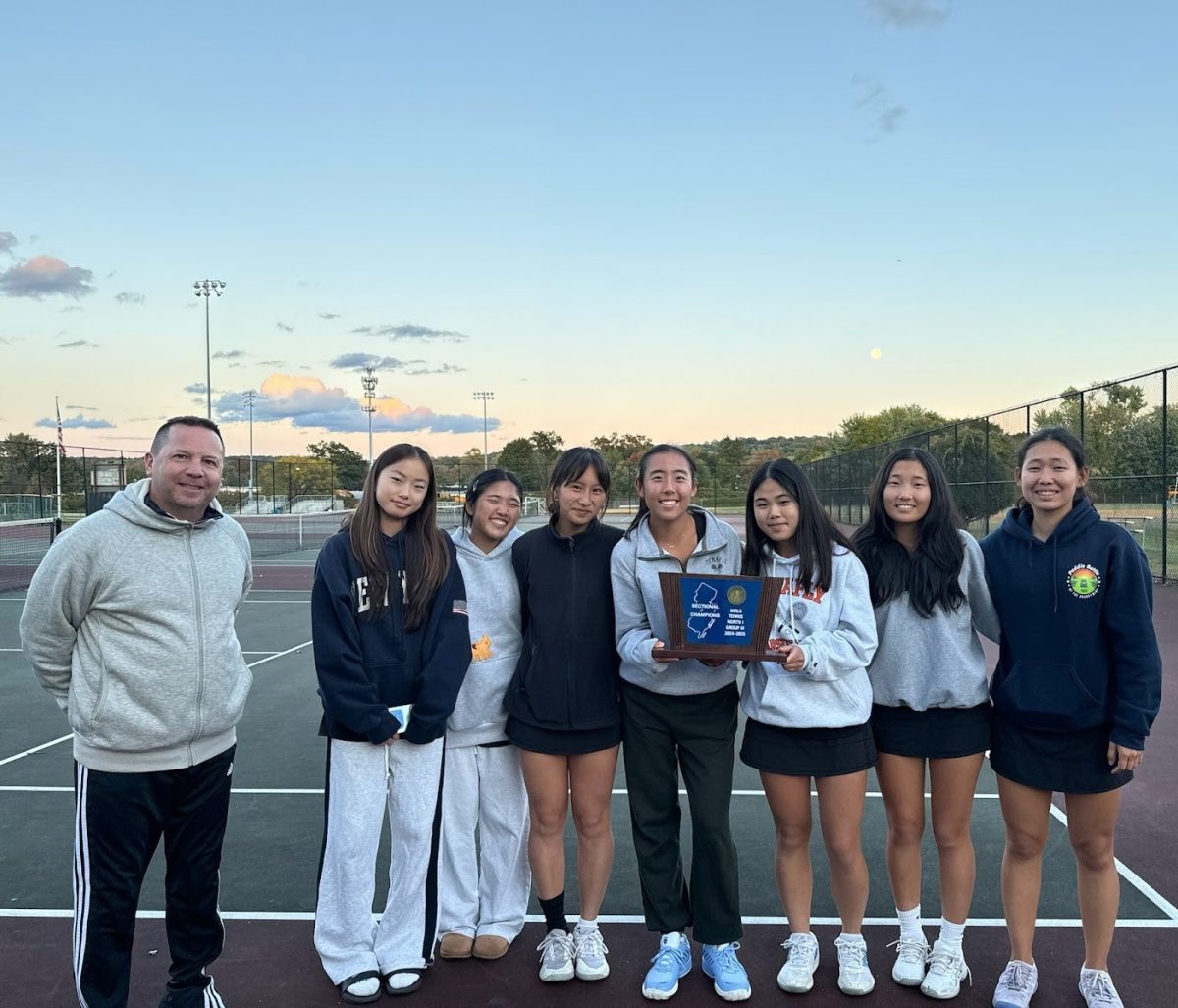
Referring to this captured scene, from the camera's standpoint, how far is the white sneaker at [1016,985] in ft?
9.45

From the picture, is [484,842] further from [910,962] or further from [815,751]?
[910,962]

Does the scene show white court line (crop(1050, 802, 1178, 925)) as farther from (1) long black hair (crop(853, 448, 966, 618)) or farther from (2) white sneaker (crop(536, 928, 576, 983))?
(2) white sneaker (crop(536, 928, 576, 983))

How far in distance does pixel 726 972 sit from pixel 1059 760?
123 cm

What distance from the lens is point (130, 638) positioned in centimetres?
265

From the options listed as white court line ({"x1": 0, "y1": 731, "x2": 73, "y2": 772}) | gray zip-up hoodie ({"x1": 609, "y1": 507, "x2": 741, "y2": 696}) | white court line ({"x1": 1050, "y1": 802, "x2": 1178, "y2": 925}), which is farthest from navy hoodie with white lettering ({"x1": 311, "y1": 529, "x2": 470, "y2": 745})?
white court line ({"x1": 0, "y1": 731, "x2": 73, "y2": 772})

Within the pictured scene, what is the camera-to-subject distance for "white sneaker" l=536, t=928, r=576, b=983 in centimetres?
309

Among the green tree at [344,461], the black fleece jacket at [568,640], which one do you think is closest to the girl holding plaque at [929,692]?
the black fleece jacket at [568,640]

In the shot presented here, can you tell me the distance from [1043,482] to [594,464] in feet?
4.63

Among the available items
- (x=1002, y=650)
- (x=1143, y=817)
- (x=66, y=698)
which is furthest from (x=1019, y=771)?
(x=66, y=698)

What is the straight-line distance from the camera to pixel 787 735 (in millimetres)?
2973

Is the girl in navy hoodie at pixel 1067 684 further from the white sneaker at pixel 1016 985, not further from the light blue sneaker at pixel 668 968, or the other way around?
the light blue sneaker at pixel 668 968

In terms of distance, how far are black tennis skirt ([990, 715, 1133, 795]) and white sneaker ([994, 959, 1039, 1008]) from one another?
574 mm

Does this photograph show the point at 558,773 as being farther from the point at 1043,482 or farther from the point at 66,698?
the point at 1043,482

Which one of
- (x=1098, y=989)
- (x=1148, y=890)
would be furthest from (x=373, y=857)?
(x=1148, y=890)
